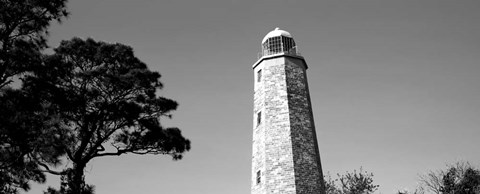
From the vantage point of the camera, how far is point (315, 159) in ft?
67.6

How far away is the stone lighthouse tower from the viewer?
19.7 metres

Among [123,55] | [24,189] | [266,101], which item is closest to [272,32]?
[266,101]

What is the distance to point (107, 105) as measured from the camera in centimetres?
1498

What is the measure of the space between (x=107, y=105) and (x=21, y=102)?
4.36 meters

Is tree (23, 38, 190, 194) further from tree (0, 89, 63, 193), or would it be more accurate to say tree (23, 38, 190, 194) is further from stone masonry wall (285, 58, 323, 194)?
stone masonry wall (285, 58, 323, 194)

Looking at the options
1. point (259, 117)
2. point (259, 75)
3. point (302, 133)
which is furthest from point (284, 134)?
point (259, 75)

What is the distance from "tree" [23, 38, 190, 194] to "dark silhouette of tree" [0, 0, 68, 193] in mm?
1980

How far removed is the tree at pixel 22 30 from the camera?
10.5 m

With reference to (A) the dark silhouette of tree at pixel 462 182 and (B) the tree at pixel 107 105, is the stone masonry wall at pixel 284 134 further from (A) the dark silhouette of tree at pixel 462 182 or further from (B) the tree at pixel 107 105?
(A) the dark silhouette of tree at pixel 462 182

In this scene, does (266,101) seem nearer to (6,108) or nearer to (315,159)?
(315,159)

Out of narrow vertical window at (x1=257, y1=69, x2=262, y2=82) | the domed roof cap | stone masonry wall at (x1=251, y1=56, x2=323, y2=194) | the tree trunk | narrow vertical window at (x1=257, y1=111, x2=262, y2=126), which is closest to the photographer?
the tree trunk

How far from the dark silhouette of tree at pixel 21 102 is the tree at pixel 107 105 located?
78.0 inches

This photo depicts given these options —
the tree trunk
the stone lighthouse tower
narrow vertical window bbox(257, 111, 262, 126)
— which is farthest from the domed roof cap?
the tree trunk

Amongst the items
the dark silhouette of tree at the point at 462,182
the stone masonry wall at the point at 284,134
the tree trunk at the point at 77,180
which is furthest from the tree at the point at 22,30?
the dark silhouette of tree at the point at 462,182
